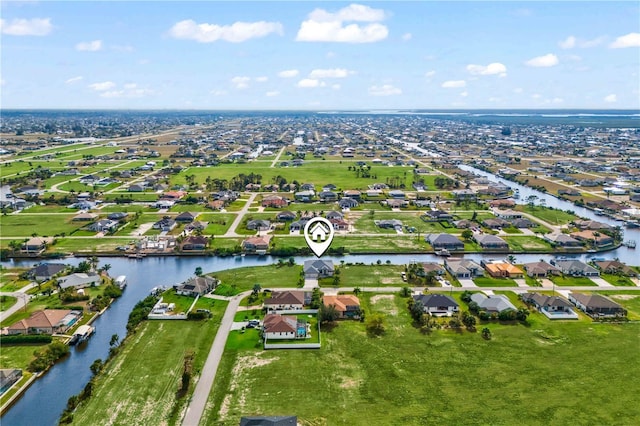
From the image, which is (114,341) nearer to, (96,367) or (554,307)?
(96,367)

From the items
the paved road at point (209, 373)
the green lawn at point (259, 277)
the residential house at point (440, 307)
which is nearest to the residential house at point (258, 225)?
the green lawn at point (259, 277)

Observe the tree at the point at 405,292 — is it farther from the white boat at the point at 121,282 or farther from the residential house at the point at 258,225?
the white boat at the point at 121,282

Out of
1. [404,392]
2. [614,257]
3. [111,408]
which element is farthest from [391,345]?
[614,257]

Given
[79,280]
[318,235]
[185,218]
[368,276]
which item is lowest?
[368,276]

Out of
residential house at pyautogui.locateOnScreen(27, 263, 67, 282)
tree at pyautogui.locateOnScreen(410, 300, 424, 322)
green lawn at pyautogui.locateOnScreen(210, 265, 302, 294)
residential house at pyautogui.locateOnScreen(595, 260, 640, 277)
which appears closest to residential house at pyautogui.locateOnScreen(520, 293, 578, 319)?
tree at pyautogui.locateOnScreen(410, 300, 424, 322)

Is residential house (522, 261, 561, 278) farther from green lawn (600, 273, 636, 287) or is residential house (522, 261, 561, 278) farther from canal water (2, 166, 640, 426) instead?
canal water (2, 166, 640, 426)

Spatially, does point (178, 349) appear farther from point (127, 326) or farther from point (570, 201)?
point (570, 201)

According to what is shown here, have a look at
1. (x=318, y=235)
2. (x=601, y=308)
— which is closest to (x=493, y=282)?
(x=601, y=308)
